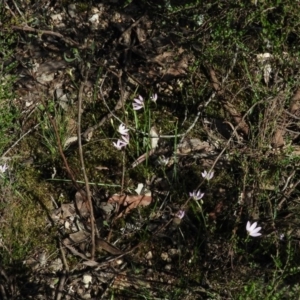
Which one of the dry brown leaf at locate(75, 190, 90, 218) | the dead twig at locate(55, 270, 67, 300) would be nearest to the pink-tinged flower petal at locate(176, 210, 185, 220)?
the dry brown leaf at locate(75, 190, 90, 218)

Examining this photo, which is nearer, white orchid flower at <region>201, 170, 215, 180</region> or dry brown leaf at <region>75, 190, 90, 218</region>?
white orchid flower at <region>201, 170, 215, 180</region>

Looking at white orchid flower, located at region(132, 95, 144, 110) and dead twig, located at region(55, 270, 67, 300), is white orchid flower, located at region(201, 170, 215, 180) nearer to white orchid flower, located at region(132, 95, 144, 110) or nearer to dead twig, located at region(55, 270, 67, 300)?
white orchid flower, located at region(132, 95, 144, 110)

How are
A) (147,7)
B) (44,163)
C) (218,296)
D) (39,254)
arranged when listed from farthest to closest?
(147,7) < (44,163) < (39,254) < (218,296)

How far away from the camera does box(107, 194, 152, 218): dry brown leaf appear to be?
3311mm

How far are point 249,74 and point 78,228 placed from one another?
1.21 m

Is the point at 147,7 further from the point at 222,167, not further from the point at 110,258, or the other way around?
the point at 110,258

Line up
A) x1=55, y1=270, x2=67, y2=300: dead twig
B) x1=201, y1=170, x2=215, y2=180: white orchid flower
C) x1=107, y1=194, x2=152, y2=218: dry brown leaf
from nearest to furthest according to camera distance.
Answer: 1. x1=55, y1=270, x2=67, y2=300: dead twig
2. x1=201, y1=170, x2=215, y2=180: white orchid flower
3. x1=107, y1=194, x2=152, y2=218: dry brown leaf

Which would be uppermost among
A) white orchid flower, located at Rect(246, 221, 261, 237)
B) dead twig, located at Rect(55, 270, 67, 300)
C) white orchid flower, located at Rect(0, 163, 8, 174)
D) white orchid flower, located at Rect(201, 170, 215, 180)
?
white orchid flower, located at Rect(0, 163, 8, 174)

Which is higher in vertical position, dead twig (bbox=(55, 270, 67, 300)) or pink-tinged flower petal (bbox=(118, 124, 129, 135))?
pink-tinged flower petal (bbox=(118, 124, 129, 135))

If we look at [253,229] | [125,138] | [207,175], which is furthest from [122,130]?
→ [253,229]

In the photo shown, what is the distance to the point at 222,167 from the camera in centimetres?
339

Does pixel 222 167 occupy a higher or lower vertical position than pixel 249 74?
lower

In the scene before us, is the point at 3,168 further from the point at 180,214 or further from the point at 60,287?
the point at 180,214

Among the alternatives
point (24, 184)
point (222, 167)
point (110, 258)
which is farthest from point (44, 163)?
point (222, 167)
